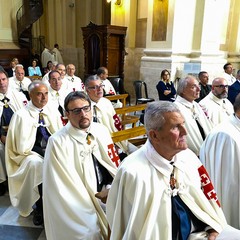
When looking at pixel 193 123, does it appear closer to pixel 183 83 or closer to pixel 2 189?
pixel 183 83

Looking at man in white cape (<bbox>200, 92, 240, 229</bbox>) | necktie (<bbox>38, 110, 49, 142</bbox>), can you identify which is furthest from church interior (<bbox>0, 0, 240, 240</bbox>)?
man in white cape (<bbox>200, 92, 240, 229</bbox>)

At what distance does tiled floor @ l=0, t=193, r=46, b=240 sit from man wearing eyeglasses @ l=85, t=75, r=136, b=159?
129 cm

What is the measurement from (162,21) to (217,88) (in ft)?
15.9

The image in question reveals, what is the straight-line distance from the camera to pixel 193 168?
1.83 metres

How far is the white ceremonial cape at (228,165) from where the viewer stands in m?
2.33

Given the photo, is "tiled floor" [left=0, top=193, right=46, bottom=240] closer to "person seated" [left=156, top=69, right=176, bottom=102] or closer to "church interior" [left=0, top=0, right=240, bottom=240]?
"person seated" [left=156, top=69, right=176, bottom=102]

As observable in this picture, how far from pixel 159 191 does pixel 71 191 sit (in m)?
0.91

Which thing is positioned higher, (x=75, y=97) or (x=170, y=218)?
(x=75, y=97)

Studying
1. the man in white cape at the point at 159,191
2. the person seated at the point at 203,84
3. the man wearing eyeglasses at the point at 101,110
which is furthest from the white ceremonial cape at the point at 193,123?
the person seated at the point at 203,84

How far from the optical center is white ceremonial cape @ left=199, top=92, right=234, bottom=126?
407 cm

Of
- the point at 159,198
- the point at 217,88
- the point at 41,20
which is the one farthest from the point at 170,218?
the point at 41,20

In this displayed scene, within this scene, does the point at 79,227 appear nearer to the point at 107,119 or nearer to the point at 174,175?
the point at 174,175

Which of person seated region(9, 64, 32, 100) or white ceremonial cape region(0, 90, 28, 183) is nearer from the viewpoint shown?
white ceremonial cape region(0, 90, 28, 183)

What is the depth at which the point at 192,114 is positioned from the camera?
3.74m
